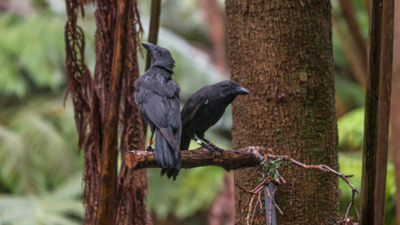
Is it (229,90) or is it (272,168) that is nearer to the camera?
(272,168)

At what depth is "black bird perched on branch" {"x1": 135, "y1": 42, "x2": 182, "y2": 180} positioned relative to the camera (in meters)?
1.14

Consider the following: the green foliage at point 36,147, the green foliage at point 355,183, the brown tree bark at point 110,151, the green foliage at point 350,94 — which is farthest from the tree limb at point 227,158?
the green foliage at point 350,94

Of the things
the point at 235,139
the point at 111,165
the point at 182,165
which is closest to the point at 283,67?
the point at 235,139

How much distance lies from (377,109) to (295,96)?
560 millimetres

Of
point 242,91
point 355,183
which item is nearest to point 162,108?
point 242,91

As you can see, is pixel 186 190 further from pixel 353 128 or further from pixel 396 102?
pixel 396 102

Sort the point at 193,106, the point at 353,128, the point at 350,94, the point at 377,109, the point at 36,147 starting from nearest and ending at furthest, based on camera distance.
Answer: the point at 377,109
the point at 193,106
the point at 353,128
the point at 36,147
the point at 350,94

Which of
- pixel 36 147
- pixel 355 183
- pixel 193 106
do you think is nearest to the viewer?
pixel 193 106

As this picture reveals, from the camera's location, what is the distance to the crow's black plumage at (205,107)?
139 cm

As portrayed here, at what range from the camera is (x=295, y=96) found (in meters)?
1.39

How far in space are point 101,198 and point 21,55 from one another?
3.93 m

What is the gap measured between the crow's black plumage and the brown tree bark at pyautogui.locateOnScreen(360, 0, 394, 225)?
1.92ft

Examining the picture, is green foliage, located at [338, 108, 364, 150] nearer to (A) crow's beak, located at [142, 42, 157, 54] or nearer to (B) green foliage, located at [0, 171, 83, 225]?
(A) crow's beak, located at [142, 42, 157, 54]

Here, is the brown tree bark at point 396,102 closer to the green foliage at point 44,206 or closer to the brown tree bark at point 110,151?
the brown tree bark at point 110,151
